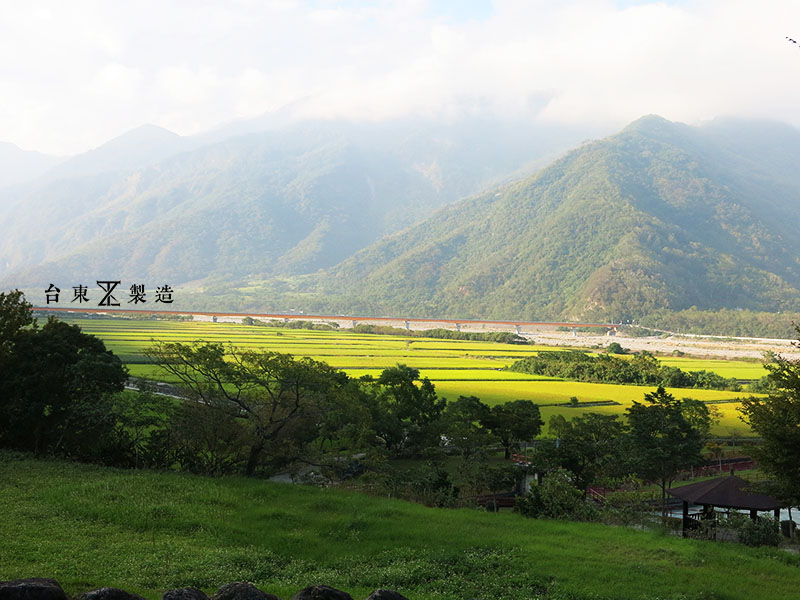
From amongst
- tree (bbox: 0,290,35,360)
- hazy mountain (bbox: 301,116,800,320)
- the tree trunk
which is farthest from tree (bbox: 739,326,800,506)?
hazy mountain (bbox: 301,116,800,320)

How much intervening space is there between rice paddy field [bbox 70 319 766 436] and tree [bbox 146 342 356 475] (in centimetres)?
890

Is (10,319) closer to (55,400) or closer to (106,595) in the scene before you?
(55,400)

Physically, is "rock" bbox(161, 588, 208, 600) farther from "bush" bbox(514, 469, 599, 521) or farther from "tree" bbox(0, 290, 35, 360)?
"tree" bbox(0, 290, 35, 360)

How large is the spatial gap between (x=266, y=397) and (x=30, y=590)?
52.5 feet

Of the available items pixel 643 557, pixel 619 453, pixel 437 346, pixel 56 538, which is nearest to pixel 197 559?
pixel 56 538

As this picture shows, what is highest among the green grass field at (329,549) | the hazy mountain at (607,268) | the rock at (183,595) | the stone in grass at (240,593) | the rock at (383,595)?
the hazy mountain at (607,268)

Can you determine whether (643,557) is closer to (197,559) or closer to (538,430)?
(197,559)

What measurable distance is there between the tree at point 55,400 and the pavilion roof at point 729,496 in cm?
1819

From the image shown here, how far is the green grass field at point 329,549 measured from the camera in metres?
10.5

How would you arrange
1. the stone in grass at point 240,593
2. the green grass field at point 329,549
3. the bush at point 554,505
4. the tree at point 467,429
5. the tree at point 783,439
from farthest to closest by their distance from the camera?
the tree at point 467,429
the tree at point 783,439
the bush at point 554,505
the green grass field at point 329,549
the stone in grass at point 240,593

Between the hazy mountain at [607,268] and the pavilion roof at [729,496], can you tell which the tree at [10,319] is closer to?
the pavilion roof at [729,496]

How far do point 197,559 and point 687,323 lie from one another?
12814 cm

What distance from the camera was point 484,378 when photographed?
178 feet

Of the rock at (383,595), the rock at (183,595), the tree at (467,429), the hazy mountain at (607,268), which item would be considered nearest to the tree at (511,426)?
the tree at (467,429)
